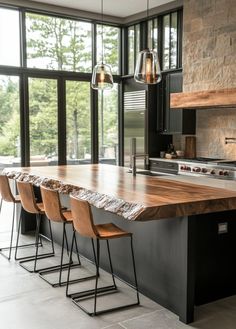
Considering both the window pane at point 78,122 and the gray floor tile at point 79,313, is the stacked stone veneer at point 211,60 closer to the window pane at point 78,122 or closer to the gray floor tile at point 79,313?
the window pane at point 78,122

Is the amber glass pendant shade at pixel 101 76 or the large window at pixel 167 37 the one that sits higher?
the large window at pixel 167 37

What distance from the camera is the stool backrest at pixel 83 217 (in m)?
3.17

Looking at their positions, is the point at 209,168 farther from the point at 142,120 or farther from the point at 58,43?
the point at 58,43

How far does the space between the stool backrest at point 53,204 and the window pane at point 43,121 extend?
3.26m

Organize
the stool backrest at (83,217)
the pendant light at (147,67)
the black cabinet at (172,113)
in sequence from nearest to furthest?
the stool backrest at (83,217)
the pendant light at (147,67)
the black cabinet at (172,113)

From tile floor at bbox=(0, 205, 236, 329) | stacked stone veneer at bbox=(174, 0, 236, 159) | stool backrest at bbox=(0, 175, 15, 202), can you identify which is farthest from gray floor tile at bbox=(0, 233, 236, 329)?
stacked stone veneer at bbox=(174, 0, 236, 159)

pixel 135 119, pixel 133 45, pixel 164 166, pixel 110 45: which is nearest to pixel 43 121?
pixel 135 119

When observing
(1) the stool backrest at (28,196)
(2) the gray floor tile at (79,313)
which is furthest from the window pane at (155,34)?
(2) the gray floor tile at (79,313)

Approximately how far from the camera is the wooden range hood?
18.6ft

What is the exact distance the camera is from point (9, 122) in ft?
22.2

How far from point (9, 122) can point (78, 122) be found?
4.25ft

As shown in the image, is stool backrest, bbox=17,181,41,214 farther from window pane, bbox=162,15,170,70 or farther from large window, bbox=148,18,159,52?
large window, bbox=148,18,159,52

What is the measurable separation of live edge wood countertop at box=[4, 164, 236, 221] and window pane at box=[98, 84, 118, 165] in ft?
10.5

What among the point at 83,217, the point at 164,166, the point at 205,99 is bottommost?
the point at 83,217
